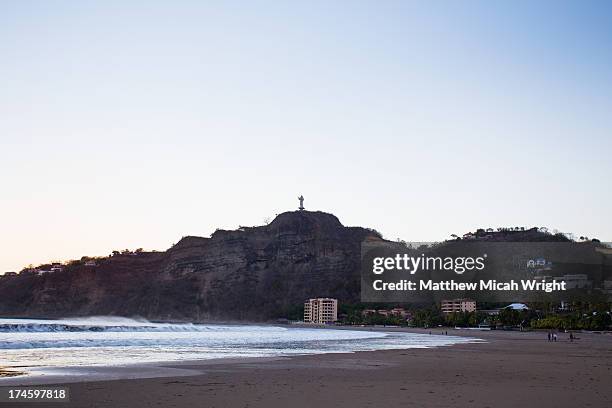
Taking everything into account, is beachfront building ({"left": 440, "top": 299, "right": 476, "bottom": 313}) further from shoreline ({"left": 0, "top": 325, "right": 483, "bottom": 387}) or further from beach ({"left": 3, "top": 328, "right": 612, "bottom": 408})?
shoreline ({"left": 0, "top": 325, "right": 483, "bottom": 387})

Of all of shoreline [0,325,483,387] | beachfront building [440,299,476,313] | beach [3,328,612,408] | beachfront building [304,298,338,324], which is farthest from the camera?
beachfront building [304,298,338,324]

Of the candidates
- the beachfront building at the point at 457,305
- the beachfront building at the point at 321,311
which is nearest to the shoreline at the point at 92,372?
the beachfront building at the point at 457,305

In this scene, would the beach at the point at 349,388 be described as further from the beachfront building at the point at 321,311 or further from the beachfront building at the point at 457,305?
the beachfront building at the point at 321,311

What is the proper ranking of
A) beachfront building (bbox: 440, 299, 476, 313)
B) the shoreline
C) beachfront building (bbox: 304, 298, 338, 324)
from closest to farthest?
the shoreline → beachfront building (bbox: 440, 299, 476, 313) → beachfront building (bbox: 304, 298, 338, 324)

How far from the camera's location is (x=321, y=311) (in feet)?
612

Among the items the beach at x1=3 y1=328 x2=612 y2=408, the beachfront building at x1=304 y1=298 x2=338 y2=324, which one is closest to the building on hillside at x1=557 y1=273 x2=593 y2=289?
the beachfront building at x1=304 y1=298 x2=338 y2=324

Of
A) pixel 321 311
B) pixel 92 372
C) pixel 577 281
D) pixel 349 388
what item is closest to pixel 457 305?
pixel 577 281

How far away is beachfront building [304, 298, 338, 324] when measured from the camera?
599ft

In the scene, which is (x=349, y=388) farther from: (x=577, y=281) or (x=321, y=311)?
(x=321, y=311)

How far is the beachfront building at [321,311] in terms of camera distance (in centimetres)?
18260

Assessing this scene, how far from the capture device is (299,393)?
43.5 feet

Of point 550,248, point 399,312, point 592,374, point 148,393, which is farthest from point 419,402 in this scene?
point 550,248

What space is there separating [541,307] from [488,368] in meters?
108

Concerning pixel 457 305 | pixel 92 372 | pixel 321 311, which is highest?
pixel 92 372
